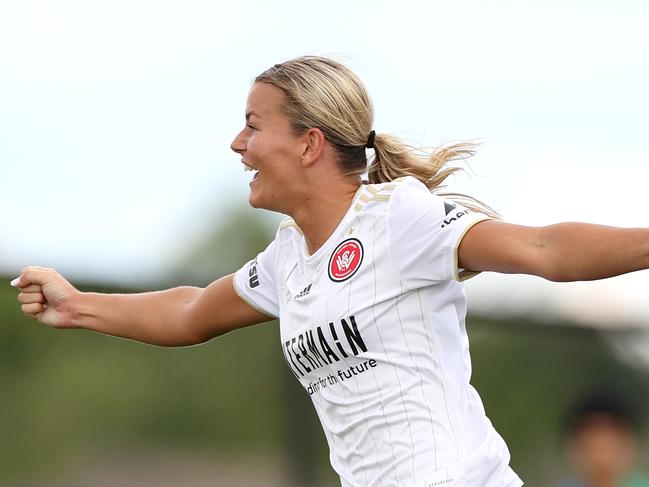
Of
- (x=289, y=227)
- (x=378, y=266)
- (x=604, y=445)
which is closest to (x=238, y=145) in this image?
(x=289, y=227)

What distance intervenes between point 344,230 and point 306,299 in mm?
269

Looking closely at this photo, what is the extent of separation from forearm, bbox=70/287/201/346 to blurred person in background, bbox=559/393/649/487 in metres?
3.20

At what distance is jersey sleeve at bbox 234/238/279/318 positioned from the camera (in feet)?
14.5

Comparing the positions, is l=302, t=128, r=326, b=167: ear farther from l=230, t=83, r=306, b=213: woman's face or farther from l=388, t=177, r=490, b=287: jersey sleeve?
l=388, t=177, r=490, b=287: jersey sleeve

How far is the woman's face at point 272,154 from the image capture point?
4.11 m

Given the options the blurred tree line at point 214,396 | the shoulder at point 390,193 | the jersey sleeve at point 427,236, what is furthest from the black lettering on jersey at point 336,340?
the blurred tree line at point 214,396

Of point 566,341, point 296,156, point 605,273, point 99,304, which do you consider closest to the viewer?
point 605,273

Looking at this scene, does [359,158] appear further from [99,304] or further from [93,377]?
[93,377]

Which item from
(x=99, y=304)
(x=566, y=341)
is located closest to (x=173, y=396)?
(x=566, y=341)

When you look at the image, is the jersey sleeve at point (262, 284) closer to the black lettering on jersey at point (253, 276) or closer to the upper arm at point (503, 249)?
the black lettering on jersey at point (253, 276)

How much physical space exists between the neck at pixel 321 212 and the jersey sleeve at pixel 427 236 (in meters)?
0.34

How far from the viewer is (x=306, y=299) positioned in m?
3.95

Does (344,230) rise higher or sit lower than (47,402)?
higher

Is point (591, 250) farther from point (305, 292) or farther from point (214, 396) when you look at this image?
point (214, 396)
